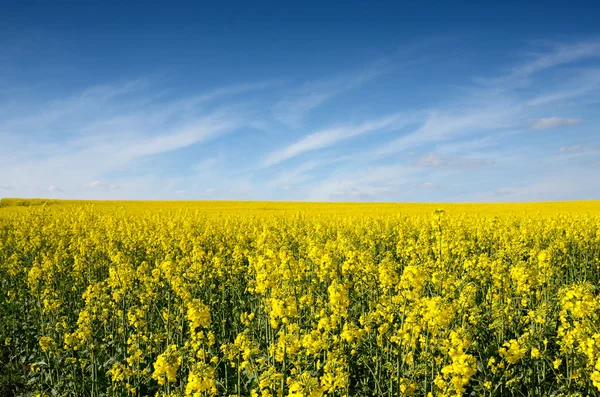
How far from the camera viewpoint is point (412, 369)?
16.1 ft

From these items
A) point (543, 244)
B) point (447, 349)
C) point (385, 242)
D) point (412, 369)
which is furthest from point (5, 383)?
point (543, 244)

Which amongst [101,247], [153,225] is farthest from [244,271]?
[153,225]

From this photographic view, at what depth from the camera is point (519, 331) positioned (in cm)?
685

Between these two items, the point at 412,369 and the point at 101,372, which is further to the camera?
the point at 101,372

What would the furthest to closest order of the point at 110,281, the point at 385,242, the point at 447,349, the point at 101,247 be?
the point at 385,242, the point at 101,247, the point at 110,281, the point at 447,349

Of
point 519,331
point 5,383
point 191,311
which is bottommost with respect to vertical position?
point 5,383

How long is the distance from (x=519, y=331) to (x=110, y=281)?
24.9 ft

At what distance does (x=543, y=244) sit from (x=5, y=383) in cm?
1616

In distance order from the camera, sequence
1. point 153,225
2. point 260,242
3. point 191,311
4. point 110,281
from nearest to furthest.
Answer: point 191,311 → point 110,281 → point 260,242 → point 153,225

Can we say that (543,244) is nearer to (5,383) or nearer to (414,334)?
(414,334)

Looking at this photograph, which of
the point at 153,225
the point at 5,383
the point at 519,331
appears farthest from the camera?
the point at 153,225

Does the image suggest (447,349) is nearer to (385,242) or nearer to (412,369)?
(412,369)

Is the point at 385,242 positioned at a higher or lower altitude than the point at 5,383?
higher

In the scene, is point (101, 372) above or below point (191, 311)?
below
